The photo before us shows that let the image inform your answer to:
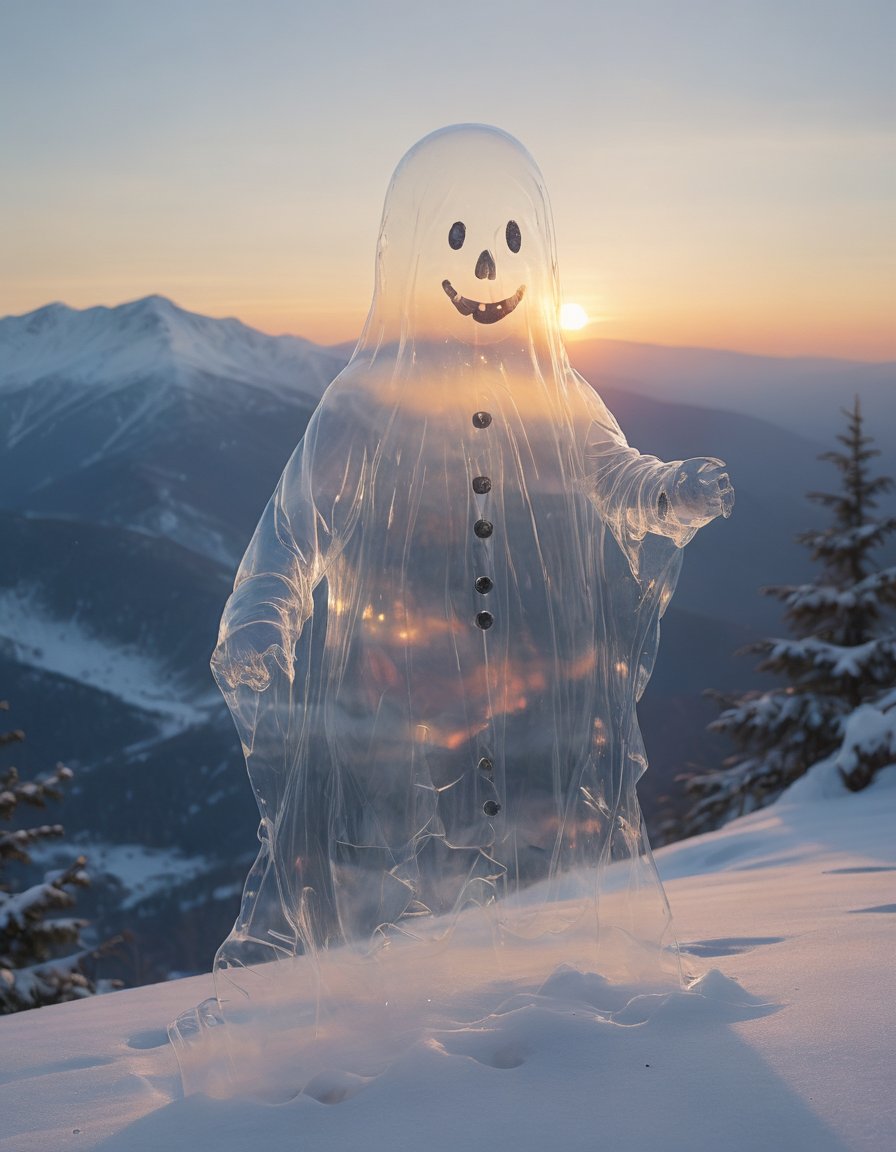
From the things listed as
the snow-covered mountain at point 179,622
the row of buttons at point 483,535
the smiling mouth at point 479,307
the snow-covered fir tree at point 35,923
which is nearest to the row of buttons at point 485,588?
the row of buttons at point 483,535

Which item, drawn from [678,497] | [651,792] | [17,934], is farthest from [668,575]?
[651,792]

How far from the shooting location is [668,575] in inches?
123

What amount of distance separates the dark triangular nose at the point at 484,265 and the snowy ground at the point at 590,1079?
181cm

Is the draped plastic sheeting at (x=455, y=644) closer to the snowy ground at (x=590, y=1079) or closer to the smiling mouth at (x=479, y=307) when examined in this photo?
the smiling mouth at (x=479, y=307)

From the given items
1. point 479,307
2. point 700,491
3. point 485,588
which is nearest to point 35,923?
point 485,588

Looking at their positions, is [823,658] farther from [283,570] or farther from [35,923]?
[283,570]

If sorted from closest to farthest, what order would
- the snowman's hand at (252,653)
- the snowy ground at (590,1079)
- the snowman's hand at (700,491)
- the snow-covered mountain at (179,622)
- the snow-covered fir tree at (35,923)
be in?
the snowy ground at (590,1079) < the snowman's hand at (252,653) < the snowman's hand at (700,491) < the snow-covered fir tree at (35,923) < the snow-covered mountain at (179,622)

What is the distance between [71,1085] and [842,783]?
5757mm

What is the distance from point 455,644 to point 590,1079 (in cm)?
112

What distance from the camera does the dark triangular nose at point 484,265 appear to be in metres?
2.99

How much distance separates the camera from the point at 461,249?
9.84ft

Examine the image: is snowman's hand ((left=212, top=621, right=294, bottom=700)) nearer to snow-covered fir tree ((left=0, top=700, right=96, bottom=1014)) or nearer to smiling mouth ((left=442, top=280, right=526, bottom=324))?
smiling mouth ((left=442, top=280, right=526, bottom=324))

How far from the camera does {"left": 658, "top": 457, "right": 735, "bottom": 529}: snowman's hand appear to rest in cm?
280

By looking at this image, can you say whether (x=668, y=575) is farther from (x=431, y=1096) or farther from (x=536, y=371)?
(x=431, y=1096)
